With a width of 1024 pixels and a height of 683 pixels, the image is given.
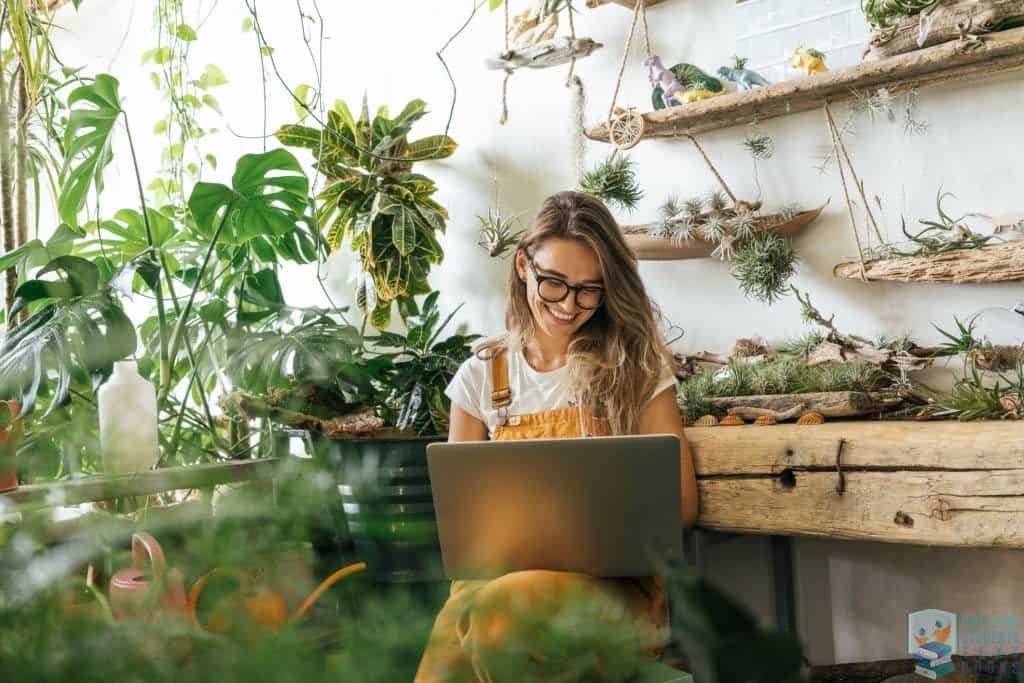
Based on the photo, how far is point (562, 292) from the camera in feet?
6.71

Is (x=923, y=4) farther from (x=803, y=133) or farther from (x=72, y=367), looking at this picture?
(x=72, y=367)

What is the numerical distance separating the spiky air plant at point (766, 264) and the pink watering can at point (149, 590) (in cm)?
203

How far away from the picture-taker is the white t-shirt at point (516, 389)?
2074 millimetres

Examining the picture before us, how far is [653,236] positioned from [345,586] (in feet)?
6.92

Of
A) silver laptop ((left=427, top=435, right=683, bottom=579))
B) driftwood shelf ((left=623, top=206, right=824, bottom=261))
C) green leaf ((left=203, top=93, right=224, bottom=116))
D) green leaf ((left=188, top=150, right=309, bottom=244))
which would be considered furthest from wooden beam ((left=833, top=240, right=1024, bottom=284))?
green leaf ((left=203, top=93, right=224, bottom=116))

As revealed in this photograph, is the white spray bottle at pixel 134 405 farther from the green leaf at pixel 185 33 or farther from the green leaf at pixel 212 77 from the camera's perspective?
the green leaf at pixel 212 77

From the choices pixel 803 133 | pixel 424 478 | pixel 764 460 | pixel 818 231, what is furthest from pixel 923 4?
pixel 424 478

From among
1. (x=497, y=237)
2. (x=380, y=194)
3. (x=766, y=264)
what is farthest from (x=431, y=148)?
(x=766, y=264)

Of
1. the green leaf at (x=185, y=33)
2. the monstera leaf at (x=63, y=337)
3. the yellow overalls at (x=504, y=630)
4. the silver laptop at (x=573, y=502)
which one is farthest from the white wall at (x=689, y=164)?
the yellow overalls at (x=504, y=630)

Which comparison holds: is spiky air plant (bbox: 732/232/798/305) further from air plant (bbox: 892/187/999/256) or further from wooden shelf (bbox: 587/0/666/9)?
wooden shelf (bbox: 587/0/666/9)

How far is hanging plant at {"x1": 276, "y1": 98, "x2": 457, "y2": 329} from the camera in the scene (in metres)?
2.74

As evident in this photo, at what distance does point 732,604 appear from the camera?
0.53 ft

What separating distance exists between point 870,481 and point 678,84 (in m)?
1.20

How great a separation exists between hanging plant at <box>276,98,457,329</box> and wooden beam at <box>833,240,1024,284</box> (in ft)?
4.34
